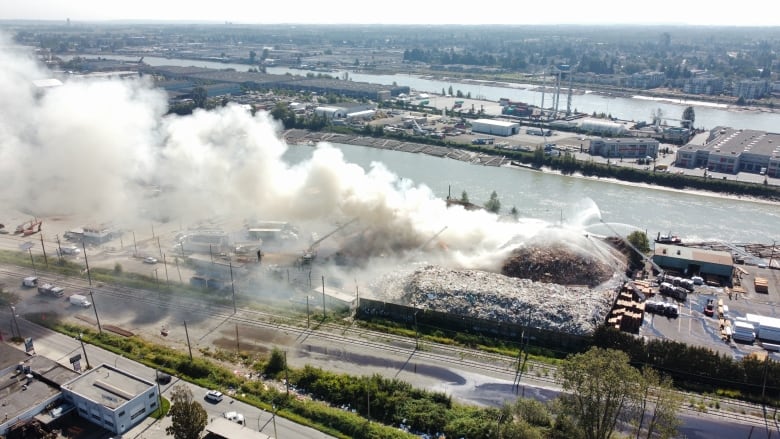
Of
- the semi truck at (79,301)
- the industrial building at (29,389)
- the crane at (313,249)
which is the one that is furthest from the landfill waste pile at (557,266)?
the semi truck at (79,301)

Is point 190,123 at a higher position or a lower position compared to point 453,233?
higher

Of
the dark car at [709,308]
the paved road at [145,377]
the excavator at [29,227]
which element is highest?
the dark car at [709,308]

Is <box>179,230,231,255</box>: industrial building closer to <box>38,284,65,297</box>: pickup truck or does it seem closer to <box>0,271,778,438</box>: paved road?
<box>0,271,778,438</box>: paved road

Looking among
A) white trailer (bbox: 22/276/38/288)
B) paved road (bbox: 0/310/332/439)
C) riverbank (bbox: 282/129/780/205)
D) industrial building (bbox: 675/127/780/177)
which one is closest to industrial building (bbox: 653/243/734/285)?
riverbank (bbox: 282/129/780/205)

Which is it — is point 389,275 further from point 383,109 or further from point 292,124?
point 383,109

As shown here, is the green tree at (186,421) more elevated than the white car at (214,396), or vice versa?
the green tree at (186,421)

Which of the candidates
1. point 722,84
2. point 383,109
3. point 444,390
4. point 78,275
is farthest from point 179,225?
point 722,84

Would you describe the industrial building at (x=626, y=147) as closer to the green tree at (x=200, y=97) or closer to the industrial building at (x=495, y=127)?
the industrial building at (x=495, y=127)
